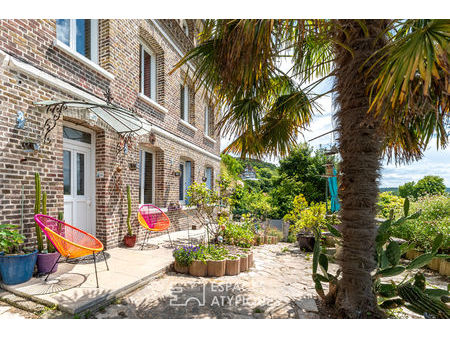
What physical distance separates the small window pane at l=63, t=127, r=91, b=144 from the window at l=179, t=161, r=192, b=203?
4.59 metres

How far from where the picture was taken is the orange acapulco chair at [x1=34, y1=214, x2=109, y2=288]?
3114mm

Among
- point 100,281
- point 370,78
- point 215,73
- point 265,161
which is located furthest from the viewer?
point 265,161

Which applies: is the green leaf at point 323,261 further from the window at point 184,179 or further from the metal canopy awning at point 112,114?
the window at point 184,179

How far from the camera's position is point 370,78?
264 centimetres

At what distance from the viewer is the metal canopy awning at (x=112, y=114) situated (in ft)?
13.2

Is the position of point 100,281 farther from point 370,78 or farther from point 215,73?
point 370,78

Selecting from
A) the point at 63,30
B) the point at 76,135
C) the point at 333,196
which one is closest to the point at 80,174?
the point at 76,135

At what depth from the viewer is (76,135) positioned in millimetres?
4965

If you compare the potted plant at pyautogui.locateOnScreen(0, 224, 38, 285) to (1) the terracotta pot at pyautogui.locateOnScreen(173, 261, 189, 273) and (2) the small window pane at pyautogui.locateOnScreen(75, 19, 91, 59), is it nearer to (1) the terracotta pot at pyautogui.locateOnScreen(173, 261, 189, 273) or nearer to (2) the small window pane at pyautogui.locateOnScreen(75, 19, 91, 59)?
(1) the terracotta pot at pyautogui.locateOnScreen(173, 261, 189, 273)

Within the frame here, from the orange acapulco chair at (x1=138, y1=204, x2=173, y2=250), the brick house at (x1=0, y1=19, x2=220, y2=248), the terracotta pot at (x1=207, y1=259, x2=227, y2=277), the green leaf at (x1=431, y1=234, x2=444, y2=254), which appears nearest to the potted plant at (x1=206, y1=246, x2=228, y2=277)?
the terracotta pot at (x1=207, y1=259, x2=227, y2=277)

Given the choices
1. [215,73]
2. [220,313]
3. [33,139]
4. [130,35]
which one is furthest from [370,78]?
[130,35]

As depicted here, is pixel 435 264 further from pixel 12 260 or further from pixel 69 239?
pixel 12 260

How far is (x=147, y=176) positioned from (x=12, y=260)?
4477 mm

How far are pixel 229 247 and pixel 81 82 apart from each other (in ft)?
14.2
